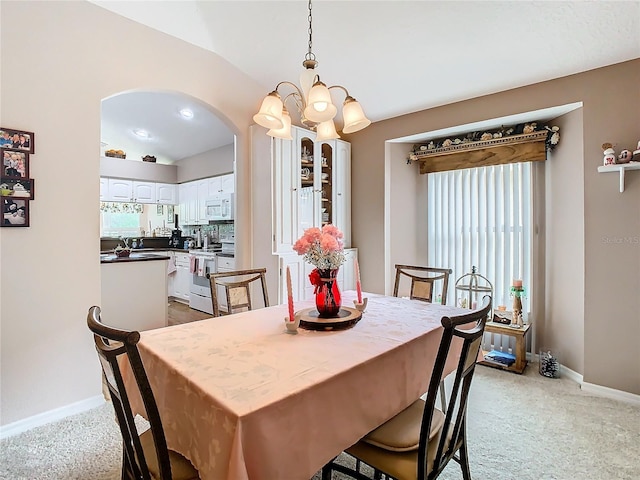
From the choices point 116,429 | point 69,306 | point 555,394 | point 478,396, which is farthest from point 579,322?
point 69,306

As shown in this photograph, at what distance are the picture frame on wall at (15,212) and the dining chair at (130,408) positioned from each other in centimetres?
143

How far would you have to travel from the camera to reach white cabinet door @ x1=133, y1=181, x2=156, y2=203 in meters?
6.28

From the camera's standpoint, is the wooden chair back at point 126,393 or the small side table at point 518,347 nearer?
the wooden chair back at point 126,393

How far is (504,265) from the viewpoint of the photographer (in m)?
3.39

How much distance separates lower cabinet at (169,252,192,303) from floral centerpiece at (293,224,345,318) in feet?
14.5

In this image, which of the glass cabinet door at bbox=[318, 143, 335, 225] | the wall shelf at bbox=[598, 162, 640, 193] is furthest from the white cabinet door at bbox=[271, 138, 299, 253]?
the wall shelf at bbox=[598, 162, 640, 193]

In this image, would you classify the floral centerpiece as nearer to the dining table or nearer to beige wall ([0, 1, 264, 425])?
the dining table

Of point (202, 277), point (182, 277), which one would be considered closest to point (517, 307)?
point (202, 277)

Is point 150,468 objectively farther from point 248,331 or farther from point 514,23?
point 514,23

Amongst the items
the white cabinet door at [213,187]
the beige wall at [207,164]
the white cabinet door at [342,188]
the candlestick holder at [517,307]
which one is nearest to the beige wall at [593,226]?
the candlestick holder at [517,307]

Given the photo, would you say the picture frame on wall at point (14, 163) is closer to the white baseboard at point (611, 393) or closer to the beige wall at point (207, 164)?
the beige wall at point (207, 164)

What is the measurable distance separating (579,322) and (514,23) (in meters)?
2.32

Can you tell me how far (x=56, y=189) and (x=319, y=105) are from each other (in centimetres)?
190

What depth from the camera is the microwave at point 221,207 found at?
5.45 metres
